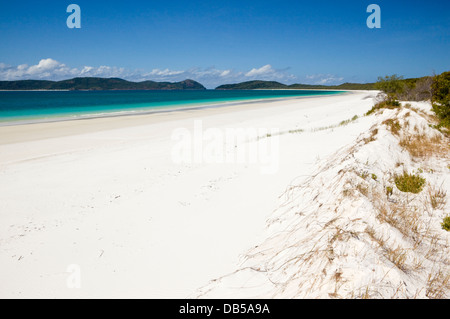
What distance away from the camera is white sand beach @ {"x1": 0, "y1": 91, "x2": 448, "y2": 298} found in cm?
324

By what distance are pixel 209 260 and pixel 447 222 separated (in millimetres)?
3246

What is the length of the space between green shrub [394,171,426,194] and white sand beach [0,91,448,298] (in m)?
0.70

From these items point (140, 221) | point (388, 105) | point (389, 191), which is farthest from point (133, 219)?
point (388, 105)

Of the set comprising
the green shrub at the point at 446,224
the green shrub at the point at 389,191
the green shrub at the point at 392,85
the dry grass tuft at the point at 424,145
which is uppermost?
the green shrub at the point at 392,85

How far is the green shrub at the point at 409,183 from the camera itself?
4.07 meters

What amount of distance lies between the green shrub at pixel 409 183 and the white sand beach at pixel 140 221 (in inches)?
27.7

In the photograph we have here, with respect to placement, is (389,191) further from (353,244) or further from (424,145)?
(424,145)

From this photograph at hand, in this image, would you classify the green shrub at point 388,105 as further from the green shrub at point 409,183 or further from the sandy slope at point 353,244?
the green shrub at point 409,183

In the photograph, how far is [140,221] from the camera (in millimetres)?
4812

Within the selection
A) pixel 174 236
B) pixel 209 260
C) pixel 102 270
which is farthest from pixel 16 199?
pixel 209 260

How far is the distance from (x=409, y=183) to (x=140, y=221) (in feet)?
16.2

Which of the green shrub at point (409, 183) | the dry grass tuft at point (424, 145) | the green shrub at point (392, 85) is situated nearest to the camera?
the green shrub at point (409, 183)

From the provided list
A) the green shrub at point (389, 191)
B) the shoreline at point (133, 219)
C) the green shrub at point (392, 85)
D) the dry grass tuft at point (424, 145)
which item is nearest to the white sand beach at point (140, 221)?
the shoreline at point (133, 219)

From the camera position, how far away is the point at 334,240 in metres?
2.73
